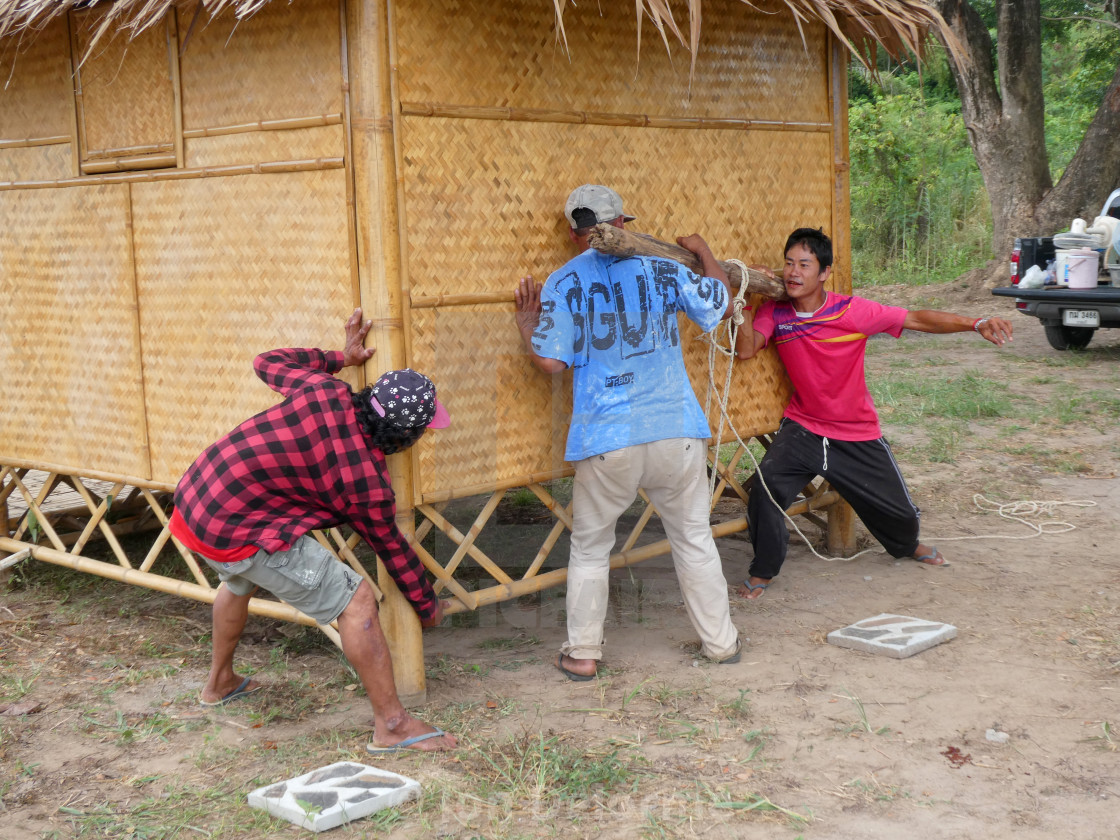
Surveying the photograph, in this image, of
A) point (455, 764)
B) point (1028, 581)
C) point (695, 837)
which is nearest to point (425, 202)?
point (455, 764)

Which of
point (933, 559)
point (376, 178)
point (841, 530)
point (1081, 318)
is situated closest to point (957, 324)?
point (933, 559)

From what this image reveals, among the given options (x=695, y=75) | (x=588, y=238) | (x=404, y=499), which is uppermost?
(x=695, y=75)

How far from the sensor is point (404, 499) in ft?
13.3

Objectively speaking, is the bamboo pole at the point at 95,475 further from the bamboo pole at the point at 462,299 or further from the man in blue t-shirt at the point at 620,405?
the man in blue t-shirt at the point at 620,405

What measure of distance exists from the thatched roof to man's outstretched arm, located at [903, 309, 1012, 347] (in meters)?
1.20

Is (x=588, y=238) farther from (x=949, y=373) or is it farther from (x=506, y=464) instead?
(x=949, y=373)

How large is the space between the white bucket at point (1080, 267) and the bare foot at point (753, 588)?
286 inches

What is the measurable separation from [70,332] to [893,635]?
12.4ft

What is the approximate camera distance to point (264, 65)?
4.12 metres

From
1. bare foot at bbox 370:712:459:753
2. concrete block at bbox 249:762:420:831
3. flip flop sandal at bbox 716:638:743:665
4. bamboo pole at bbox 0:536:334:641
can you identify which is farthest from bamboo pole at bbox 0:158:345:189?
flip flop sandal at bbox 716:638:743:665

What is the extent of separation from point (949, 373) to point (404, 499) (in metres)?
8.21

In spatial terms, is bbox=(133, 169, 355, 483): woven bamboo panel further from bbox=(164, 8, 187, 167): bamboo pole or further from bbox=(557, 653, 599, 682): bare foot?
bbox=(557, 653, 599, 682): bare foot

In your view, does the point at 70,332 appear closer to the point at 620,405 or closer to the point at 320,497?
the point at 320,497

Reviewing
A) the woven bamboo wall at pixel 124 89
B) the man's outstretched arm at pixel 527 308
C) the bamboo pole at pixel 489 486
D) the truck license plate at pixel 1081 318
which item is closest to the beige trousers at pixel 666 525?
the bamboo pole at pixel 489 486
